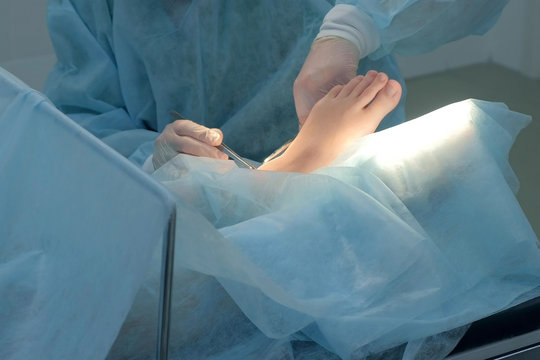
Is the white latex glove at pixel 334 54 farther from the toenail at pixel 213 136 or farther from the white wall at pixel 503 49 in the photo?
the white wall at pixel 503 49

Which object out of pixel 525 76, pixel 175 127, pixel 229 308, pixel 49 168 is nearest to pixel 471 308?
pixel 229 308

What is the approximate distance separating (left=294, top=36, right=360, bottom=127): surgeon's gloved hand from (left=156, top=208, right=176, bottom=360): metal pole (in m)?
0.79

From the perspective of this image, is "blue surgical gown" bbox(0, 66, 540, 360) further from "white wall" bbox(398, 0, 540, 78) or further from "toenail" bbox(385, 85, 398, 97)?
"white wall" bbox(398, 0, 540, 78)

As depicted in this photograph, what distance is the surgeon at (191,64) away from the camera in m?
1.65

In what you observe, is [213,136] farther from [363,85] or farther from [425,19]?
[425,19]

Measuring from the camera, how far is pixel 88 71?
1774 mm

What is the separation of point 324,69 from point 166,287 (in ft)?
2.62

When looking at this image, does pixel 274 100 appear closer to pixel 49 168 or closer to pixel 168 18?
pixel 168 18

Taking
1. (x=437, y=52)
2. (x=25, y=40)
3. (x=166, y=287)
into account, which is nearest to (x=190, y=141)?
(x=166, y=287)

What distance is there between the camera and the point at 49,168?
869 mm

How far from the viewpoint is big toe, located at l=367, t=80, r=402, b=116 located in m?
1.36

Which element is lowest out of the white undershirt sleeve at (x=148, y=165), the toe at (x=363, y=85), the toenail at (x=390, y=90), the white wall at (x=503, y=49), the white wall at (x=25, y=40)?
the white wall at (x=503, y=49)

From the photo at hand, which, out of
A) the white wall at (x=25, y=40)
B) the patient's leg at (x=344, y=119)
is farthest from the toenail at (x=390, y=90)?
the white wall at (x=25, y=40)

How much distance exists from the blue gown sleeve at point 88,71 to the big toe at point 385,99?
54 cm
